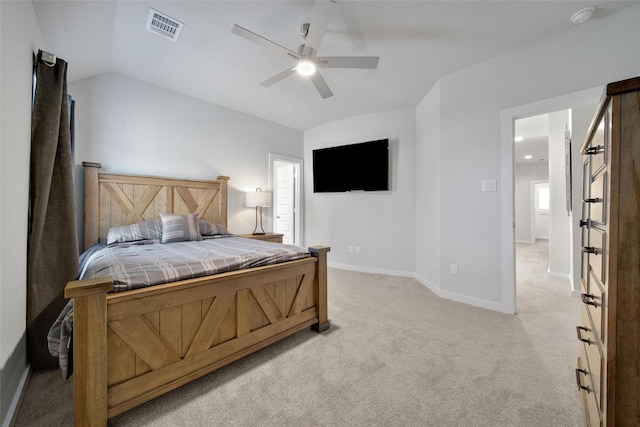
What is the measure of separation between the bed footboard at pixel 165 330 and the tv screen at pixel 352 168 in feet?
8.41

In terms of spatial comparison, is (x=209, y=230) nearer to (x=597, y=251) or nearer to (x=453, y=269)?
(x=453, y=269)

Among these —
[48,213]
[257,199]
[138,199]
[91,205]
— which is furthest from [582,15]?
[91,205]

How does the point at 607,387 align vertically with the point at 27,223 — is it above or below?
below

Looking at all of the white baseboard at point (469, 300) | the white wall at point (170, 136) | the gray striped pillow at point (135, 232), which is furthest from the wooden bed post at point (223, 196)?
the white baseboard at point (469, 300)

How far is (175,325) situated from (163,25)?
241 cm

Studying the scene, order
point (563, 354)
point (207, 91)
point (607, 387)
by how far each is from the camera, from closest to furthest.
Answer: point (607, 387) < point (563, 354) < point (207, 91)

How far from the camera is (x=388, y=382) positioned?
153 centimetres

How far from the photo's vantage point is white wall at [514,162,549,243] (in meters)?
8.46

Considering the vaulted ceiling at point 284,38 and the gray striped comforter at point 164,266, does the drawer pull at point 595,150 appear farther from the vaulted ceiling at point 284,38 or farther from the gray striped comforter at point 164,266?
the gray striped comforter at point 164,266

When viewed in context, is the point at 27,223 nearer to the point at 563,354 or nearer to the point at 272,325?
the point at 272,325

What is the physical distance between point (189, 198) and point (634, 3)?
4.68 metres

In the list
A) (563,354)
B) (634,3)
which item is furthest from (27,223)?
(634,3)

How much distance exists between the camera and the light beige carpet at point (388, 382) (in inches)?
50.1

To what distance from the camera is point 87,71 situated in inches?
106
